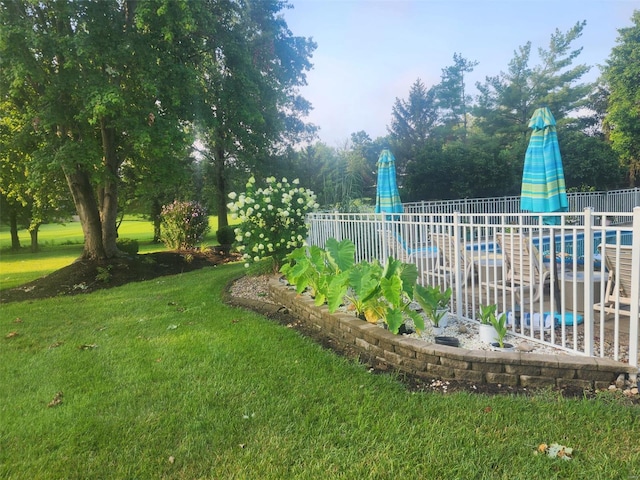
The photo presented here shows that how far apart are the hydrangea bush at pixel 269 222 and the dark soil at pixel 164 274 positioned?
98 cm

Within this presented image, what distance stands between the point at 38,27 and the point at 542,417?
10375 mm

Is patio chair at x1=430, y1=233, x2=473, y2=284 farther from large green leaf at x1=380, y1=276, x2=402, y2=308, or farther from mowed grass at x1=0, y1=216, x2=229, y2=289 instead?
mowed grass at x1=0, y1=216, x2=229, y2=289

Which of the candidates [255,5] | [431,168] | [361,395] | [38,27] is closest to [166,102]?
[38,27]

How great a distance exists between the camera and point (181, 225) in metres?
13.1

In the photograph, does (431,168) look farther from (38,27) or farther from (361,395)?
(361,395)

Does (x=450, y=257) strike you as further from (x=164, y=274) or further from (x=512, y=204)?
(x=512, y=204)

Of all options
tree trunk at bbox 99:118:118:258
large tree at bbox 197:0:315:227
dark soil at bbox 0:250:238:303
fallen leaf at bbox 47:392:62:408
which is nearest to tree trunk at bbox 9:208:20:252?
large tree at bbox 197:0:315:227

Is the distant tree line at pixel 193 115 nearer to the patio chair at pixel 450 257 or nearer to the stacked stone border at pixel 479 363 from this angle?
the patio chair at pixel 450 257

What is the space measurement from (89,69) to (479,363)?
28.9 ft

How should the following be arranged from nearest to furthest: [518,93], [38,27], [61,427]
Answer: [61,427]
[38,27]
[518,93]

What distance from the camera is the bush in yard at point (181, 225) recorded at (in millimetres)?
13094

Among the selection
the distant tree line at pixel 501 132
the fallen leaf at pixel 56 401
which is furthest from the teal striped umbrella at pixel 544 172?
the fallen leaf at pixel 56 401

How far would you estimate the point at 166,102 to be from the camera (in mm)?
9023

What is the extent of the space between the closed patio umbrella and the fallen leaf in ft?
19.8
